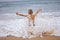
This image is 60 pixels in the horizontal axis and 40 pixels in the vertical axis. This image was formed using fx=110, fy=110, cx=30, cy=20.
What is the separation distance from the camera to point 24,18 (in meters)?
1.84

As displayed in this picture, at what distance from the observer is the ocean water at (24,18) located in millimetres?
1827

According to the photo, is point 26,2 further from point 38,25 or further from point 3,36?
point 3,36

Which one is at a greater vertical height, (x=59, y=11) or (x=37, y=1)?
(x=37, y=1)

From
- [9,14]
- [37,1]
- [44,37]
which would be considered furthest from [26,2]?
[44,37]

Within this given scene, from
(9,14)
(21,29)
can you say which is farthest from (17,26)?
(9,14)

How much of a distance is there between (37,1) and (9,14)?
525 mm

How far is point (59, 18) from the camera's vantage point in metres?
1.82

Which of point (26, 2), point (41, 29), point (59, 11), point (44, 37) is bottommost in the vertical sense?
point (44, 37)

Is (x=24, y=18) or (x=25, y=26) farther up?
(x=24, y=18)

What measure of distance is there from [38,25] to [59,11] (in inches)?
16.9

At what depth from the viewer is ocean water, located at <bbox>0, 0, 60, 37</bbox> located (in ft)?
5.99

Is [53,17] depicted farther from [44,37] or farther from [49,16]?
[44,37]

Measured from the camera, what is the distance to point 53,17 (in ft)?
Result: 6.03

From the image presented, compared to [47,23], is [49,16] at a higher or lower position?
higher
